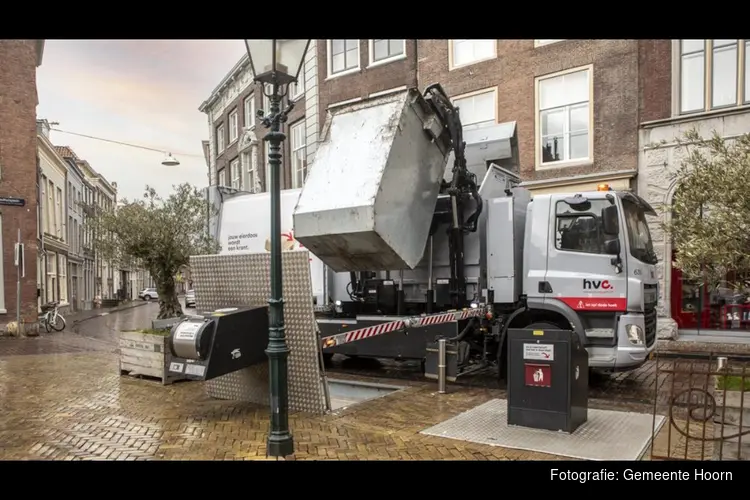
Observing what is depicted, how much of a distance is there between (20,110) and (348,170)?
607 inches

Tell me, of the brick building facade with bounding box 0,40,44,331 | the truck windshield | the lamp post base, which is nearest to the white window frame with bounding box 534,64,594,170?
the truck windshield

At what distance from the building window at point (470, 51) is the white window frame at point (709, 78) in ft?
15.8

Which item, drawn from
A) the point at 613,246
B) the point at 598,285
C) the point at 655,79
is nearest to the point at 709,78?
the point at 655,79

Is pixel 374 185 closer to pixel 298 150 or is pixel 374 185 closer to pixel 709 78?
pixel 709 78

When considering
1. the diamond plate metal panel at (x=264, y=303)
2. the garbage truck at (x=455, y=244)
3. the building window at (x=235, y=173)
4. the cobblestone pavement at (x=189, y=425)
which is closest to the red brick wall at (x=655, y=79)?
the garbage truck at (x=455, y=244)

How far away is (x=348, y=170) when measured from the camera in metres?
7.60

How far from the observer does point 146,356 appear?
8898 millimetres

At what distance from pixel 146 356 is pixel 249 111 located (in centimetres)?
2246

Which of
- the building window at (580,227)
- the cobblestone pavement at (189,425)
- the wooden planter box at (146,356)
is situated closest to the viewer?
the cobblestone pavement at (189,425)

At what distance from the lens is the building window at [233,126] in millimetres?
30891

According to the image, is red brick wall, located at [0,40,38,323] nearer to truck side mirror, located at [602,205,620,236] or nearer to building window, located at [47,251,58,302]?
building window, located at [47,251,58,302]

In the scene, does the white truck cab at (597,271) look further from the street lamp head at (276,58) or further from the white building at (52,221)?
the white building at (52,221)
